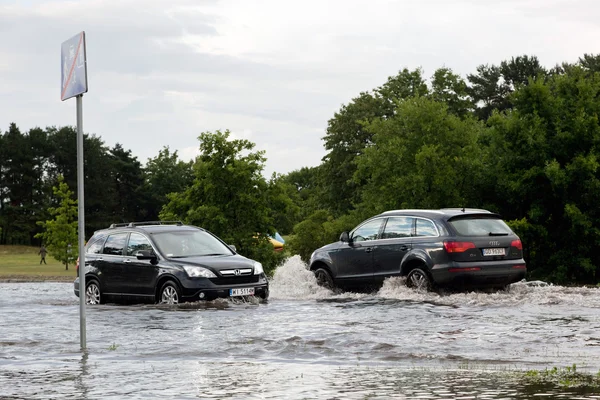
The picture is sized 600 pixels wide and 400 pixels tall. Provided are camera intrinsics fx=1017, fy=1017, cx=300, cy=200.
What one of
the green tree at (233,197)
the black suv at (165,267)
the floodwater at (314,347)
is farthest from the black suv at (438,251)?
the green tree at (233,197)

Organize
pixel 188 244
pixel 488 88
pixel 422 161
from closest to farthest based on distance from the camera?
pixel 188 244 → pixel 422 161 → pixel 488 88

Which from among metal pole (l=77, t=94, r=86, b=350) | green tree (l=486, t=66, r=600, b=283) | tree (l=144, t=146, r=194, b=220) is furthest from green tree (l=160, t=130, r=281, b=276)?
tree (l=144, t=146, r=194, b=220)

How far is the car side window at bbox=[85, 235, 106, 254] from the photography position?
20875 mm

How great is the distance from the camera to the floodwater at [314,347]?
8.35 m

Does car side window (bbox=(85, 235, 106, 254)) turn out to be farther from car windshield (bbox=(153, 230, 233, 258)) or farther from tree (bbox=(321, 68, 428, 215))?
tree (bbox=(321, 68, 428, 215))

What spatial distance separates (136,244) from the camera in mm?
19781

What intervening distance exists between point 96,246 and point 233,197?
36020mm

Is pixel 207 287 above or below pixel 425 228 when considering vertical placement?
below

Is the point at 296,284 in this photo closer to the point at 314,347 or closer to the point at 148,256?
the point at 148,256

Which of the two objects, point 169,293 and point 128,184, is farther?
point 128,184

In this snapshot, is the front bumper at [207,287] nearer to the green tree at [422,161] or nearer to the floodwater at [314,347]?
the floodwater at [314,347]

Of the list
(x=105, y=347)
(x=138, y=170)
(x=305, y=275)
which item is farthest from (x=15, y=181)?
(x=105, y=347)

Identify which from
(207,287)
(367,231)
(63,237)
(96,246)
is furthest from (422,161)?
(63,237)

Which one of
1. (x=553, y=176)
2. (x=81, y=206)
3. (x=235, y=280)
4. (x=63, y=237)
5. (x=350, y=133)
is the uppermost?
(x=350, y=133)
